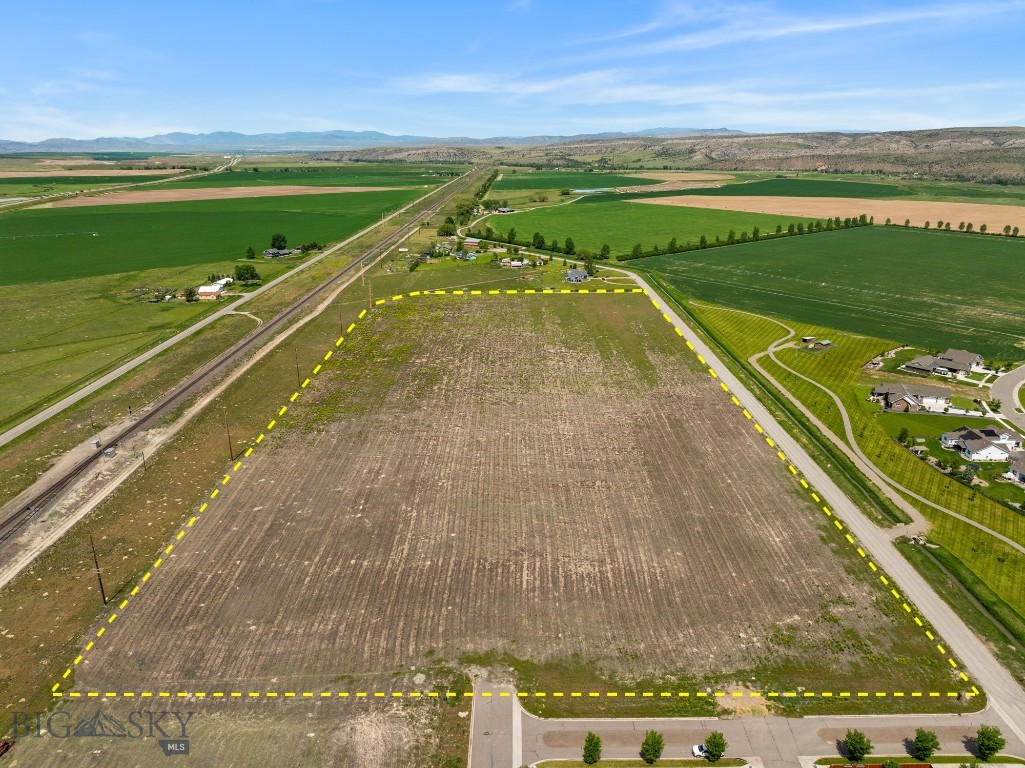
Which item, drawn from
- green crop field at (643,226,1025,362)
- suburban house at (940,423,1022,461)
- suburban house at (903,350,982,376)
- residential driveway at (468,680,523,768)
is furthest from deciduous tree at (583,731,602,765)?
green crop field at (643,226,1025,362)

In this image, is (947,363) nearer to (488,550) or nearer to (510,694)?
(488,550)

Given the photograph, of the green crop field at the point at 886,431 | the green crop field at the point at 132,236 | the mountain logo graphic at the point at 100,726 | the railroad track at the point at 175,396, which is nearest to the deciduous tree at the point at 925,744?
the green crop field at the point at 886,431

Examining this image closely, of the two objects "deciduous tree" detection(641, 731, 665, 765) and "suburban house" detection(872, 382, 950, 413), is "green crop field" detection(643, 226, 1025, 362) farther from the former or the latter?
"deciduous tree" detection(641, 731, 665, 765)

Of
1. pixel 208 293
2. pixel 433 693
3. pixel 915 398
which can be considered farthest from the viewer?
pixel 208 293

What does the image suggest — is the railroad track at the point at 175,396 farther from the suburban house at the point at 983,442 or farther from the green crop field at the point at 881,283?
the suburban house at the point at 983,442

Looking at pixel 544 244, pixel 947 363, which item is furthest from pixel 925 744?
pixel 544 244

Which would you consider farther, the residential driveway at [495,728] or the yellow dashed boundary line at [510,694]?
the yellow dashed boundary line at [510,694]
